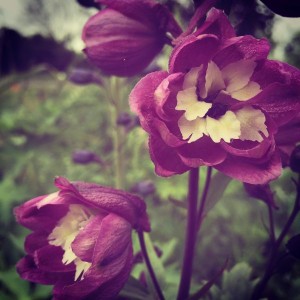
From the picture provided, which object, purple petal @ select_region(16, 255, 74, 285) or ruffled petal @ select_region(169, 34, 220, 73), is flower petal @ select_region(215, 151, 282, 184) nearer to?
ruffled petal @ select_region(169, 34, 220, 73)

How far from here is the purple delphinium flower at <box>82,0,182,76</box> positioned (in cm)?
39

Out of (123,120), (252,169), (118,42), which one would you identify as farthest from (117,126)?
(252,169)

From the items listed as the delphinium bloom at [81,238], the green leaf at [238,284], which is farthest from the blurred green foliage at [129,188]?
the delphinium bloom at [81,238]

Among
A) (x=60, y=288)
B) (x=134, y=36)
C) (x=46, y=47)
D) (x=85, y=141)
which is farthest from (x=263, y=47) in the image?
(x=46, y=47)

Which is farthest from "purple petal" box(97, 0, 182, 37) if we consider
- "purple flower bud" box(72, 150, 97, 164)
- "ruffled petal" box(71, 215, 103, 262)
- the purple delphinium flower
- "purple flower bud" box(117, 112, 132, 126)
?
"purple flower bud" box(72, 150, 97, 164)

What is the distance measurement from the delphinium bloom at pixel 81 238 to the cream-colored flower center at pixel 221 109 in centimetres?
11

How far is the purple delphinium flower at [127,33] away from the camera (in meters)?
0.39

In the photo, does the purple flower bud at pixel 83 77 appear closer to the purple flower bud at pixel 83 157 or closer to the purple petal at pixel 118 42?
the purple flower bud at pixel 83 157

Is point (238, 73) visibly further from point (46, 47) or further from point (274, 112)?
point (46, 47)

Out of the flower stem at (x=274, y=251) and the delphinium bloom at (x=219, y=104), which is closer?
the delphinium bloom at (x=219, y=104)

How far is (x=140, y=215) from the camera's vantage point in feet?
1.31

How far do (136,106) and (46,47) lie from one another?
10.7ft

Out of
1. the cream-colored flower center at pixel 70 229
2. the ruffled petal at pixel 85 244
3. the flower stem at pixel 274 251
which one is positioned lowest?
the flower stem at pixel 274 251

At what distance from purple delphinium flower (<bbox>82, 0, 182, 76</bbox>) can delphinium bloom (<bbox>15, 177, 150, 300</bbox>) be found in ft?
0.46
